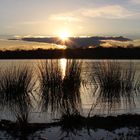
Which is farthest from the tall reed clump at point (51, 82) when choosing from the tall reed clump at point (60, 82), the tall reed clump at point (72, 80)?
the tall reed clump at point (72, 80)

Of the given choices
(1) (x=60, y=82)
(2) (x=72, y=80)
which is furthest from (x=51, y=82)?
(2) (x=72, y=80)

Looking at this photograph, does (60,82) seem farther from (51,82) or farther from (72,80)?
(72,80)

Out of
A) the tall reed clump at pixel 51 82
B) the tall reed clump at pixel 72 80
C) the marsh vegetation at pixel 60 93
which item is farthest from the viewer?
the tall reed clump at pixel 72 80

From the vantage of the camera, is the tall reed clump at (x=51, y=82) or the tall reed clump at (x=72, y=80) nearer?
the tall reed clump at (x=51, y=82)

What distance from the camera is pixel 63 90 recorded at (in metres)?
15.6

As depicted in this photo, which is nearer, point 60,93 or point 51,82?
point 60,93

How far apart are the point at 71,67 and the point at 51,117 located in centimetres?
552

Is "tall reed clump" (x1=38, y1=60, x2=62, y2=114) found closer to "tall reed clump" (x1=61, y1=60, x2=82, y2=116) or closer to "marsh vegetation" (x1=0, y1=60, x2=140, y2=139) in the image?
"marsh vegetation" (x1=0, y1=60, x2=140, y2=139)

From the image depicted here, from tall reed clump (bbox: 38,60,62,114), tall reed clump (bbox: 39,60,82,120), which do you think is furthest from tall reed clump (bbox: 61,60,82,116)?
tall reed clump (bbox: 38,60,62,114)

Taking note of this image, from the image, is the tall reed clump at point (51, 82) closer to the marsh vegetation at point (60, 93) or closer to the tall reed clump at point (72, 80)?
the marsh vegetation at point (60, 93)

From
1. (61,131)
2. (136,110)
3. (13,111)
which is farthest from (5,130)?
(136,110)

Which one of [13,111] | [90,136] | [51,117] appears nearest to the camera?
[90,136]

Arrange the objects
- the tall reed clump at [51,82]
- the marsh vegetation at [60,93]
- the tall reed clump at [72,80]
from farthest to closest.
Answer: the tall reed clump at [72,80] < the tall reed clump at [51,82] < the marsh vegetation at [60,93]

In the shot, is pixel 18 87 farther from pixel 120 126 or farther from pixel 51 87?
pixel 120 126
